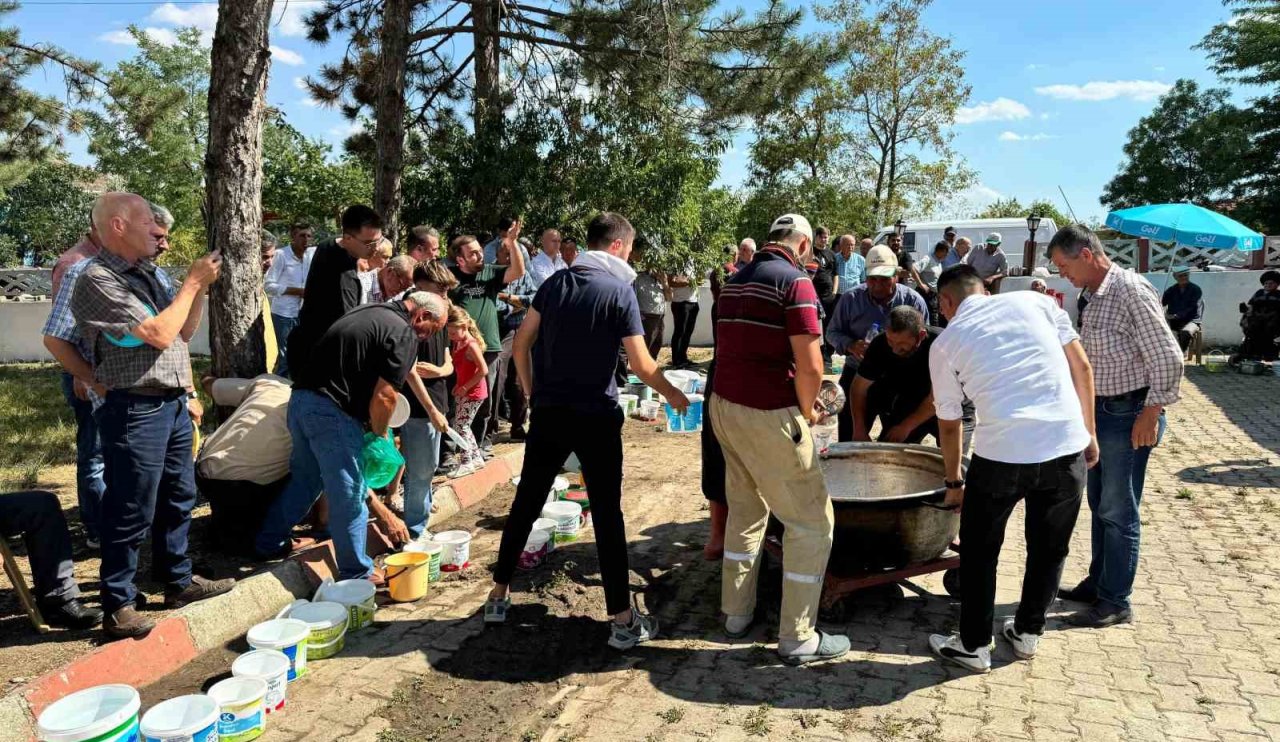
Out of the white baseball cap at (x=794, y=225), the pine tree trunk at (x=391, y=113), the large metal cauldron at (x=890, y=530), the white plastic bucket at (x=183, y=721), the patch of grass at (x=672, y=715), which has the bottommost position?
the patch of grass at (x=672, y=715)

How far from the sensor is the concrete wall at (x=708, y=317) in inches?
597

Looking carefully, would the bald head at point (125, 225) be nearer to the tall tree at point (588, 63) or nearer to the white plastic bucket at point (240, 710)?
the white plastic bucket at point (240, 710)

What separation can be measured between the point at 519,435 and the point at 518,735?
458 centimetres

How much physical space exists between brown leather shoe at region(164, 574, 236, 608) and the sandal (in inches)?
50.3

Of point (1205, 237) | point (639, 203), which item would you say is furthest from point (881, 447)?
point (1205, 237)

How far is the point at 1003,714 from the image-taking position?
3.15m

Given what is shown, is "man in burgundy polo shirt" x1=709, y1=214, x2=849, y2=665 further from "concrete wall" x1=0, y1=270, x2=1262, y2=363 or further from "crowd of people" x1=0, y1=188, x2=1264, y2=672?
"concrete wall" x1=0, y1=270, x2=1262, y2=363

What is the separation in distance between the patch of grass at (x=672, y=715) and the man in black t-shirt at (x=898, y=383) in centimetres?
246

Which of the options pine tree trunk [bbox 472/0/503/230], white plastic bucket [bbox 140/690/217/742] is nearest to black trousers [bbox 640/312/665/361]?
pine tree trunk [bbox 472/0/503/230]

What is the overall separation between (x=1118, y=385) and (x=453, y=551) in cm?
356

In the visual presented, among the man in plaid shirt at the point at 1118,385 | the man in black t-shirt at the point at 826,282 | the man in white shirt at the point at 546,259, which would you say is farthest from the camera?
the man in black t-shirt at the point at 826,282

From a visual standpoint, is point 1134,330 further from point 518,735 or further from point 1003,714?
point 518,735

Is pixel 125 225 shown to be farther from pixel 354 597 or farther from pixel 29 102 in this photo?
pixel 29 102

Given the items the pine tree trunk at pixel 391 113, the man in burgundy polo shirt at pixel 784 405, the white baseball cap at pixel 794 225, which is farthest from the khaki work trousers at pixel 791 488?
the pine tree trunk at pixel 391 113
